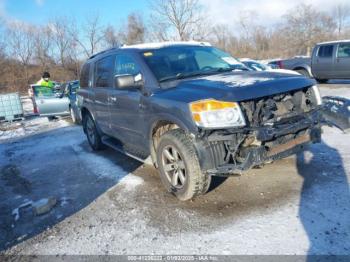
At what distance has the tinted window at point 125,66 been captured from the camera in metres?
4.67

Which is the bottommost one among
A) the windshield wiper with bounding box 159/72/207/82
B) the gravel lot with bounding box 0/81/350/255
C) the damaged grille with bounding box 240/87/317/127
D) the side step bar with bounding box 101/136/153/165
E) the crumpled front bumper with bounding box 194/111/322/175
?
the gravel lot with bounding box 0/81/350/255

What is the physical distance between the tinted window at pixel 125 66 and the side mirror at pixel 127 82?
187mm

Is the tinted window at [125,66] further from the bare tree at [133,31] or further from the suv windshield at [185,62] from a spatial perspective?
the bare tree at [133,31]

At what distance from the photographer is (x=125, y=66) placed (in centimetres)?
497

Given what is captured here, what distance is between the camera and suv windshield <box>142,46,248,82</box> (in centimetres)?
445

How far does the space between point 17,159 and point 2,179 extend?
54.3 inches

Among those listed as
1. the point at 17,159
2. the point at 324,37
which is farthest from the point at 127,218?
the point at 324,37

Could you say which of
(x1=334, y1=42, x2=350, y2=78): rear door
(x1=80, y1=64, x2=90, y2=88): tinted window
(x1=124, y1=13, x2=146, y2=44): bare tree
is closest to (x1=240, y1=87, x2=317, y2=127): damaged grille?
(x1=80, y1=64, x2=90, y2=88): tinted window

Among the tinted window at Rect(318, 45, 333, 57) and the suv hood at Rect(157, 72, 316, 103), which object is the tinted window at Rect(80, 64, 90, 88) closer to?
the suv hood at Rect(157, 72, 316, 103)

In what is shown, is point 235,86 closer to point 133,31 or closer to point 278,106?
point 278,106

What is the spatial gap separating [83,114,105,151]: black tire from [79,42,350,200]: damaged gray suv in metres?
1.70

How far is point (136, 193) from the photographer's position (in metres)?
4.49

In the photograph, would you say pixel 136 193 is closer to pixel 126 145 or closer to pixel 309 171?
pixel 126 145

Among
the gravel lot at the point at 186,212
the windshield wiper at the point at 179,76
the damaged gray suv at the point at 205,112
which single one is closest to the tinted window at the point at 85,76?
the damaged gray suv at the point at 205,112
